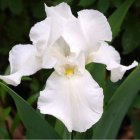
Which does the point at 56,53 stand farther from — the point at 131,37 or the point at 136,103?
the point at 131,37

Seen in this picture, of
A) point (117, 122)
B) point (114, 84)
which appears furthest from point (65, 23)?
point (114, 84)

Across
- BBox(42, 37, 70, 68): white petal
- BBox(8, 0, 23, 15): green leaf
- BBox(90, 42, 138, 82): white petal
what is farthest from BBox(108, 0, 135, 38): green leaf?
BBox(8, 0, 23, 15): green leaf

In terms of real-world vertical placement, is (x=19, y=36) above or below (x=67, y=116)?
below

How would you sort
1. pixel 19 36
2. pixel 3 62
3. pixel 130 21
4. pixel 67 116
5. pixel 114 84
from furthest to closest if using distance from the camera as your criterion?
pixel 3 62 → pixel 19 36 → pixel 130 21 → pixel 114 84 → pixel 67 116

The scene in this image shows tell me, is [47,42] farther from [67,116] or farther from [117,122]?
[117,122]

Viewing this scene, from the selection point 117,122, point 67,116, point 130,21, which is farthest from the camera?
point 130,21

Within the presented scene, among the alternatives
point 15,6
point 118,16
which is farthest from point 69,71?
point 15,6

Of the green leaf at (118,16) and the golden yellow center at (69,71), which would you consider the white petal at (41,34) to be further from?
the green leaf at (118,16)
